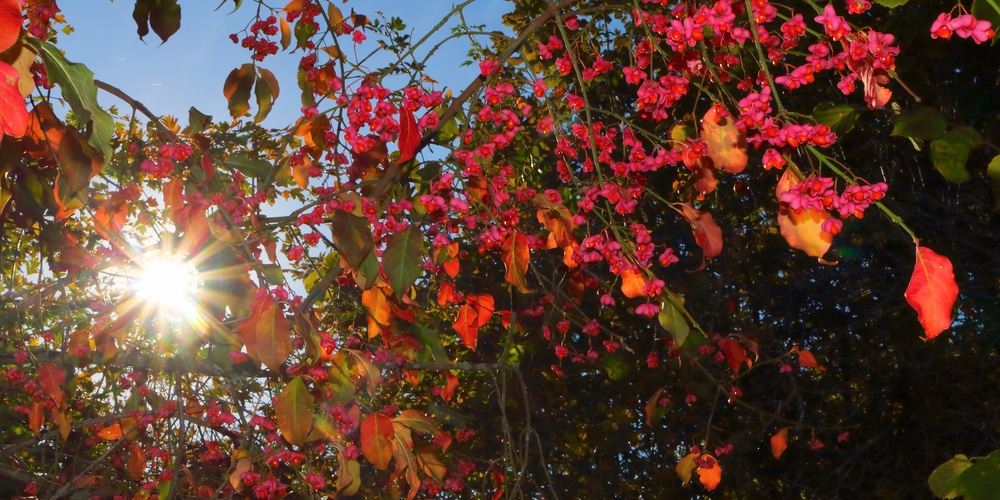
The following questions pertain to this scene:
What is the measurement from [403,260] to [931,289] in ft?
2.70

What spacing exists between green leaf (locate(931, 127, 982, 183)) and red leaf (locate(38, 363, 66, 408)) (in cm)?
198

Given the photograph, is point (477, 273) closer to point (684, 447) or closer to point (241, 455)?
point (684, 447)

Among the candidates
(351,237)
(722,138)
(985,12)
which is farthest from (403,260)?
(985,12)

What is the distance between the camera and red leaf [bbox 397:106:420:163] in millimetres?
1526

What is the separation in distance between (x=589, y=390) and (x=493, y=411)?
0.48 metres

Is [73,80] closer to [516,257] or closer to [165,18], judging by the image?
[165,18]

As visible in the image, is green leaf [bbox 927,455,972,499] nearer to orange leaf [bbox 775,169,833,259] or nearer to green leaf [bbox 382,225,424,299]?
orange leaf [bbox 775,169,833,259]

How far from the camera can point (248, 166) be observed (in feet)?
6.65

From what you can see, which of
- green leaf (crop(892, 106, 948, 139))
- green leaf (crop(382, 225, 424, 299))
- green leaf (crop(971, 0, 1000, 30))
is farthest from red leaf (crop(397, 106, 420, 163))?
green leaf (crop(971, 0, 1000, 30))

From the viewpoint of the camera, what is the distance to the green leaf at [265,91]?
1963 mm

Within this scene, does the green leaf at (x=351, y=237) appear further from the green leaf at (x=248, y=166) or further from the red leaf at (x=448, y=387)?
the red leaf at (x=448, y=387)

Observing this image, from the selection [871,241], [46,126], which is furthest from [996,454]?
[871,241]

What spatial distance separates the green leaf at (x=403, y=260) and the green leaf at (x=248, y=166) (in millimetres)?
647

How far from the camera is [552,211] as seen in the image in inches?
65.1
